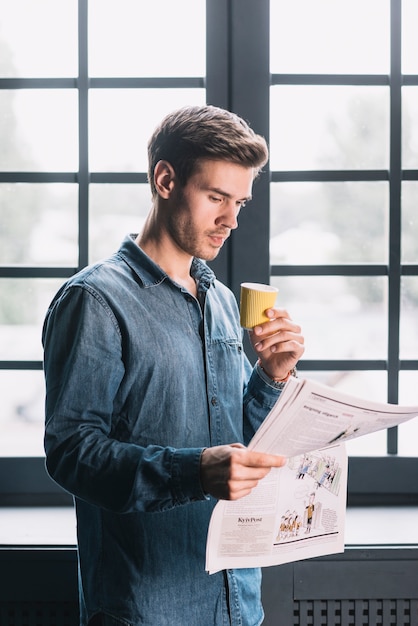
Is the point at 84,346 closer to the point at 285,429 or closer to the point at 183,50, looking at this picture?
the point at 285,429

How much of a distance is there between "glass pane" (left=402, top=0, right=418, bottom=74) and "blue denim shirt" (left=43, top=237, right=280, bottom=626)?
1179mm

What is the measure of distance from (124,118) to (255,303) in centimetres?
105

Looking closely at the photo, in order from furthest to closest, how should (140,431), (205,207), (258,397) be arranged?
(258,397) → (205,207) → (140,431)

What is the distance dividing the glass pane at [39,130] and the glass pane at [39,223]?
0.07 meters

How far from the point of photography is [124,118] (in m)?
2.10

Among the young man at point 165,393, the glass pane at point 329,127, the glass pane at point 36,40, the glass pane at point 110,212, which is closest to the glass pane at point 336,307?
the glass pane at point 329,127

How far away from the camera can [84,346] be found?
1135 mm

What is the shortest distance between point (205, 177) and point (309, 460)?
59 centimetres

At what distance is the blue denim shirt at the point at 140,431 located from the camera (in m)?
1.09

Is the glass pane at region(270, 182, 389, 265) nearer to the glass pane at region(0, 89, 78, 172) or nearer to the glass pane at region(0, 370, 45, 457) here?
the glass pane at region(0, 89, 78, 172)

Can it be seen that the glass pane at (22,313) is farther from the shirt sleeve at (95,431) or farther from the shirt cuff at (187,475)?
the shirt cuff at (187,475)

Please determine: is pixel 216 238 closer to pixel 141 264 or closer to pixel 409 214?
pixel 141 264

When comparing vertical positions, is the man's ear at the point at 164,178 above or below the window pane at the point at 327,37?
below

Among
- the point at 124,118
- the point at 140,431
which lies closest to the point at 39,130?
the point at 124,118
